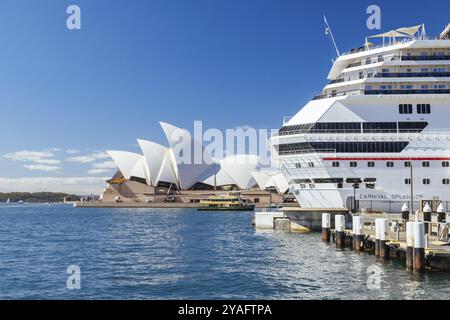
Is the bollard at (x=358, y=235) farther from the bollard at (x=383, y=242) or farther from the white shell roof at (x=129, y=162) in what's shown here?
the white shell roof at (x=129, y=162)

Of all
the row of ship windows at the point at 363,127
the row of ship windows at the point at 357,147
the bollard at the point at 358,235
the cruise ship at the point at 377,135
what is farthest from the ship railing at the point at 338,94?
the bollard at the point at 358,235

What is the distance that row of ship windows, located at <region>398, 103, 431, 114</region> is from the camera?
4497 cm

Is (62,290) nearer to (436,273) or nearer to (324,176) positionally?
(436,273)

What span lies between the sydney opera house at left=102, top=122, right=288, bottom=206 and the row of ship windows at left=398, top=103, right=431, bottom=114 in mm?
77323

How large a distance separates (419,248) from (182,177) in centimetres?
11063

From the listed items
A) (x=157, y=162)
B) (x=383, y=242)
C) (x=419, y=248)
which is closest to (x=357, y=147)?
(x=383, y=242)

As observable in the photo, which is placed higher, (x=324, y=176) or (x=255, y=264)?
(x=324, y=176)

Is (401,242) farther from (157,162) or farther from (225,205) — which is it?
(157,162)

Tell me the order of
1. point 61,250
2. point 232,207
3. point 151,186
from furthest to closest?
point 151,186, point 232,207, point 61,250

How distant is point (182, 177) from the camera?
5143 inches
